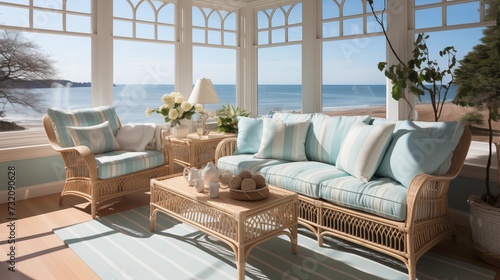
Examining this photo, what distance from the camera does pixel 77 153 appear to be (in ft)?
11.1

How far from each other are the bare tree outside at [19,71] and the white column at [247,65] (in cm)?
254

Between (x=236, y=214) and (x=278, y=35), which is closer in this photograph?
(x=236, y=214)

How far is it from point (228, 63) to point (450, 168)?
382cm

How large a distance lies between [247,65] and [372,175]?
126 inches

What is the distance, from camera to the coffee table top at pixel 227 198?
2.22 m

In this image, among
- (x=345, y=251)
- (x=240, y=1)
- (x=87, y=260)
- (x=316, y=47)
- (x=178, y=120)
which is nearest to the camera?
(x=87, y=260)

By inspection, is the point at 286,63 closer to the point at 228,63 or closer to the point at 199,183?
the point at 228,63

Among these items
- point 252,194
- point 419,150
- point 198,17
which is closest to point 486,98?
point 419,150

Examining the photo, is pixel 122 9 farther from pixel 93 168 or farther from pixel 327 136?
pixel 327 136

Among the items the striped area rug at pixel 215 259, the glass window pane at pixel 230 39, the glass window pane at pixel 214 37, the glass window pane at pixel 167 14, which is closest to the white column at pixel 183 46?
the glass window pane at pixel 167 14

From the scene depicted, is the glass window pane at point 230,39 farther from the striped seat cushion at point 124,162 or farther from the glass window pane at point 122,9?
the striped seat cushion at point 124,162

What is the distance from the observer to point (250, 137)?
372 cm

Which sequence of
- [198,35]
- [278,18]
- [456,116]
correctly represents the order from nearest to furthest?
[456,116] < [278,18] < [198,35]

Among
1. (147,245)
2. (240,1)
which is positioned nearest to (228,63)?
(240,1)
